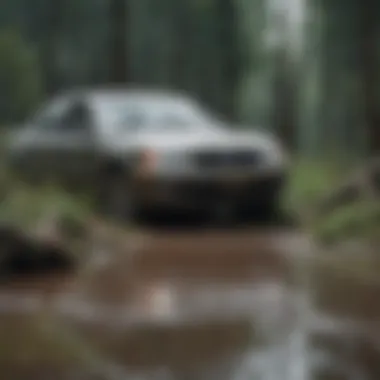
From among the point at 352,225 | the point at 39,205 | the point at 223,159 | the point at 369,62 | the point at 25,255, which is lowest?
the point at 25,255

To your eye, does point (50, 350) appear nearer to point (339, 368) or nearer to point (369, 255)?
point (339, 368)

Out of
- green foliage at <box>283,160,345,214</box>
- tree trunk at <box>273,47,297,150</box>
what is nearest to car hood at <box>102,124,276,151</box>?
tree trunk at <box>273,47,297,150</box>

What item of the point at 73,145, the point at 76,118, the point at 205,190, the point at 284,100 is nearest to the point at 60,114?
the point at 76,118

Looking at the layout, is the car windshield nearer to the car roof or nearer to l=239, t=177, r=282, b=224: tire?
the car roof

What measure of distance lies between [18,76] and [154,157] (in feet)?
5.34

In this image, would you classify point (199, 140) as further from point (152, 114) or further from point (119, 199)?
point (119, 199)

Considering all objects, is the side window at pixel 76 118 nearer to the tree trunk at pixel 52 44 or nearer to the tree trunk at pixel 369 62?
the tree trunk at pixel 52 44

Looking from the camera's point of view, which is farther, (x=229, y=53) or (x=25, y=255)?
(x=229, y=53)

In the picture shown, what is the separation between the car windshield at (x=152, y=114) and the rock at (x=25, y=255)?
9.48ft

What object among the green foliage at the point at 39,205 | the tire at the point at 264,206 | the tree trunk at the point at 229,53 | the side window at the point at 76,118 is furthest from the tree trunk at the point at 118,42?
the tire at the point at 264,206

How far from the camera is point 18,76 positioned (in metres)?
11.5

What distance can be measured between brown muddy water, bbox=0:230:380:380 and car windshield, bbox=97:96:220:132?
1821mm

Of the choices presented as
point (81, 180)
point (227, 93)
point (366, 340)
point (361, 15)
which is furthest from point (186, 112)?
point (366, 340)

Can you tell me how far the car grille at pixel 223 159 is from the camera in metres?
11.8
